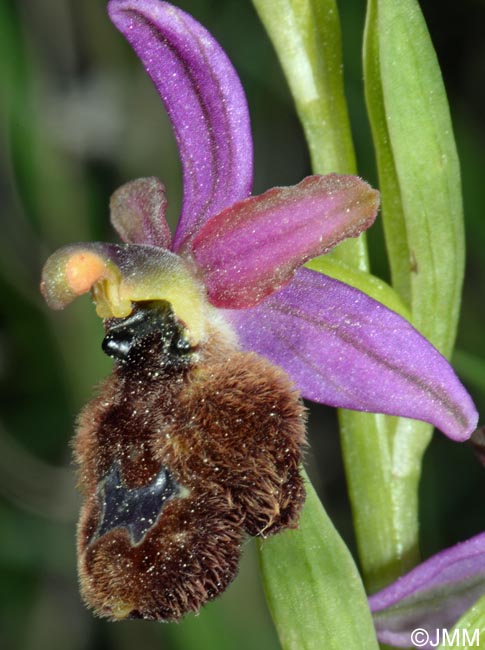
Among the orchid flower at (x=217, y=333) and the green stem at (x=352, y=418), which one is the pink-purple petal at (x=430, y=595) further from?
the orchid flower at (x=217, y=333)

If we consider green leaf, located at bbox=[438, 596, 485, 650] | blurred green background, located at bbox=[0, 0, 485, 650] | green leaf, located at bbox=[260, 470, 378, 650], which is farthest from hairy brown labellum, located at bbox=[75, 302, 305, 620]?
blurred green background, located at bbox=[0, 0, 485, 650]

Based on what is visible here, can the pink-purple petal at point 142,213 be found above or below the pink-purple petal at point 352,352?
above

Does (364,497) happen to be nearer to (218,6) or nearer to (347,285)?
(347,285)

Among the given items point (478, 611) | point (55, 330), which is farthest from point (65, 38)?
point (478, 611)

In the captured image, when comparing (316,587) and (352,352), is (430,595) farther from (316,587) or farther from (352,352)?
(352,352)

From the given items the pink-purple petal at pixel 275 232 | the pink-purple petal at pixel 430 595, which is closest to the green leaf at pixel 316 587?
the pink-purple petal at pixel 430 595

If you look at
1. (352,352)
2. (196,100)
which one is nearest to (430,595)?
(352,352)

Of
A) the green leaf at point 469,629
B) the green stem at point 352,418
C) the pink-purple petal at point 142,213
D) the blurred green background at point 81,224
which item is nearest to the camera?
the green leaf at point 469,629
